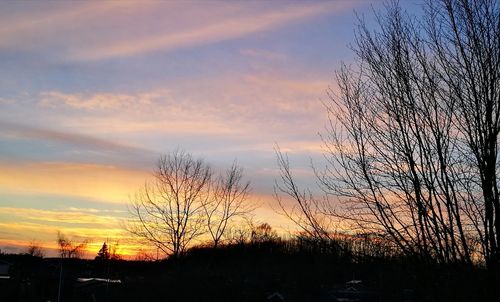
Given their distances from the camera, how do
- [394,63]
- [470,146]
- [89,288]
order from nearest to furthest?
1. [470,146]
2. [394,63]
3. [89,288]

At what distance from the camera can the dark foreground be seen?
676 centimetres

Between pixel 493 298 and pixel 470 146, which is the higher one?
pixel 470 146

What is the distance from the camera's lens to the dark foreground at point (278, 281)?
22.2ft

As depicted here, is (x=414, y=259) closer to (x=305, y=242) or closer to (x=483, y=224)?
(x=483, y=224)

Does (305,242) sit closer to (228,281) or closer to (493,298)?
(493,298)

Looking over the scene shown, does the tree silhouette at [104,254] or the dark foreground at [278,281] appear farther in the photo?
the tree silhouette at [104,254]

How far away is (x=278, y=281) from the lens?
Result: 138ft

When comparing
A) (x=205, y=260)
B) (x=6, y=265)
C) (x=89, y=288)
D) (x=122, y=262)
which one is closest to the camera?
(x=205, y=260)

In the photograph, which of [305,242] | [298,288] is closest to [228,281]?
[298,288]

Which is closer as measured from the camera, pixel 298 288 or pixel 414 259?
pixel 414 259

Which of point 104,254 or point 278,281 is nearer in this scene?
point 278,281

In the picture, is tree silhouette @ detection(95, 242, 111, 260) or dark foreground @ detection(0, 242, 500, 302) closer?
dark foreground @ detection(0, 242, 500, 302)

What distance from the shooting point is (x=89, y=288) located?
57375 millimetres

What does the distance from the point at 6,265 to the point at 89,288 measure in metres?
35.7
